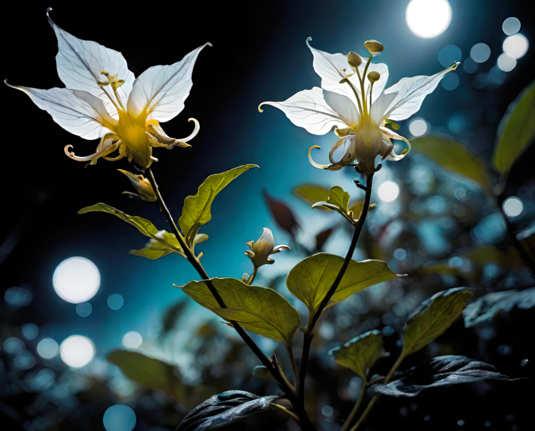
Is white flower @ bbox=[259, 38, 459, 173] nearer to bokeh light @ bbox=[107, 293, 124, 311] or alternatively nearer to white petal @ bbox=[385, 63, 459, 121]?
white petal @ bbox=[385, 63, 459, 121]

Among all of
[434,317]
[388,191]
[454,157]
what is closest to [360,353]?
[434,317]

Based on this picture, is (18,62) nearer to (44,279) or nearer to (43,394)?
(44,279)

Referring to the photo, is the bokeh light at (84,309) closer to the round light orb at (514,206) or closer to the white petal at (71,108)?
the white petal at (71,108)

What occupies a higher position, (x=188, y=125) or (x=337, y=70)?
(x=337, y=70)

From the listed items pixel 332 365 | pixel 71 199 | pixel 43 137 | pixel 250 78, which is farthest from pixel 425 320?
pixel 43 137

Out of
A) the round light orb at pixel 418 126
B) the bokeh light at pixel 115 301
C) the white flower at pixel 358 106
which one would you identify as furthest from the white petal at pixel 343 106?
the bokeh light at pixel 115 301

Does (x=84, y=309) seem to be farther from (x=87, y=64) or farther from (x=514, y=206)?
(x=514, y=206)
